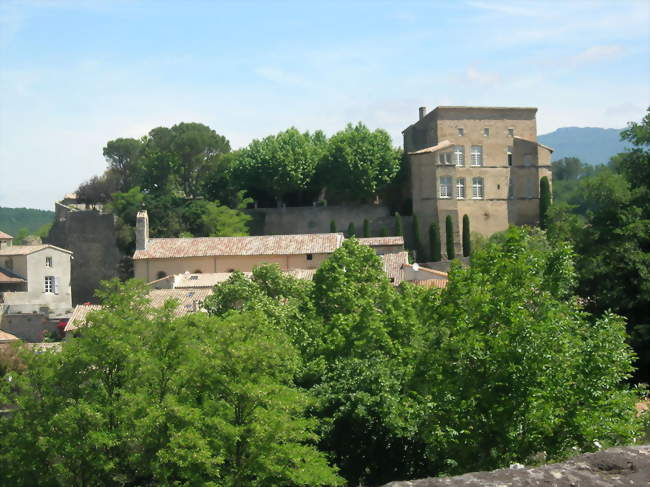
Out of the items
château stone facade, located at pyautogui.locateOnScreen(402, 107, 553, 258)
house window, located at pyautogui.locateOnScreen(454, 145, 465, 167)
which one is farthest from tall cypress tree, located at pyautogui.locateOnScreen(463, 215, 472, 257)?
house window, located at pyautogui.locateOnScreen(454, 145, 465, 167)

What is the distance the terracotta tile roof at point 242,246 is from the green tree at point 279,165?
48.2ft

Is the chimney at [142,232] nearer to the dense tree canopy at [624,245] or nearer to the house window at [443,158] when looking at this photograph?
the house window at [443,158]

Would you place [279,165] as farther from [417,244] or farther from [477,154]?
[477,154]

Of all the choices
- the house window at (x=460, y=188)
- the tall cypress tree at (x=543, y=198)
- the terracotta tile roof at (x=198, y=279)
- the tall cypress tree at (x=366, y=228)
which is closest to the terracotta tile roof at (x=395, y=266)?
the terracotta tile roof at (x=198, y=279)

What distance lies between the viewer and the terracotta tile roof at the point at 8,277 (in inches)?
2601

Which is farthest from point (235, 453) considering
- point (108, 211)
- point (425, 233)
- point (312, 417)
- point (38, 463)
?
point (108, 211)

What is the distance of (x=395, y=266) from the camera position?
57.3 metres

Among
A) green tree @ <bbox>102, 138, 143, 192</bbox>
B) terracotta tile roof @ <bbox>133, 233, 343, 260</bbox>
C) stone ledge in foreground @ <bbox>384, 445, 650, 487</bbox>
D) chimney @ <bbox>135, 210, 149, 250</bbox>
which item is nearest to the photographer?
stone ledge in foreground @ <bbox>384, 445, 650, 487</bbox>

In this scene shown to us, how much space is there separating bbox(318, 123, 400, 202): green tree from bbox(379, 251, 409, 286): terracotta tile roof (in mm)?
17672

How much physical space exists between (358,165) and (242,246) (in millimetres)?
16805

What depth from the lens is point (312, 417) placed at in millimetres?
25297

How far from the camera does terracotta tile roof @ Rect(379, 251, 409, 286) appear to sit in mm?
54944

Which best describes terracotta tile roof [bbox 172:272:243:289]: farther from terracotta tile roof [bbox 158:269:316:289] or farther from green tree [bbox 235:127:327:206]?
green tree [bbox 235:127:327:206]

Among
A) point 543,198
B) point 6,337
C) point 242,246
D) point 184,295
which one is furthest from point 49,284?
point 543,198
